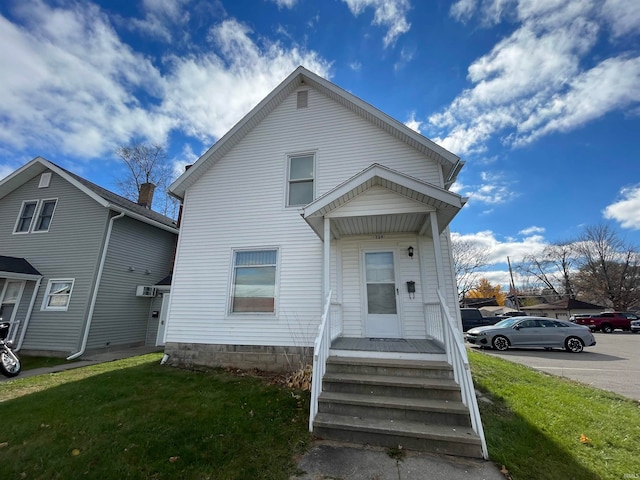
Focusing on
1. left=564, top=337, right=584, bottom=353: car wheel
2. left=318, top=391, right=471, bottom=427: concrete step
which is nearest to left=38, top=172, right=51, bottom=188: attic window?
left=318, top=391, right=471, bottom=427: concrete step

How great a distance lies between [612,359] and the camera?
994 centimetres

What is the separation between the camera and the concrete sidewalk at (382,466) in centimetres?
265

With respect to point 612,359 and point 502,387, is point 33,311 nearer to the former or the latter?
point 502,387

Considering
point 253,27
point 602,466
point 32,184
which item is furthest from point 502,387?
point 32,184

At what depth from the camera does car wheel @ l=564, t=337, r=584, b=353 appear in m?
11.1

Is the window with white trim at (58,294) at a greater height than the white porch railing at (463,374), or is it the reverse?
the window with white trim at (58,294)

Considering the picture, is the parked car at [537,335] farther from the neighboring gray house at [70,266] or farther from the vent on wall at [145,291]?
the vent on wall at [145,291]

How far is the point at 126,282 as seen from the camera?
10.7 meters

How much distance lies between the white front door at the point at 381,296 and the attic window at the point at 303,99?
5121 mm

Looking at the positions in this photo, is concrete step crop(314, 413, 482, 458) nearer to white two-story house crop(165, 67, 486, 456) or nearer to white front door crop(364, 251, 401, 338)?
white two-story house crop(165, 67, 486, 456)

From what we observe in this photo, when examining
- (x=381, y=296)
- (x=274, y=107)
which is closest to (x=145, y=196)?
(x=274, y=107)

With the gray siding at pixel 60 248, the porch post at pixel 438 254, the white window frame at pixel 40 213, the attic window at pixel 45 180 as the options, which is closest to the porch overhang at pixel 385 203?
the porch post at pixel 438 254

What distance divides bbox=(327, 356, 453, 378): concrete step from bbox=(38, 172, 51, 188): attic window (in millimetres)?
14263

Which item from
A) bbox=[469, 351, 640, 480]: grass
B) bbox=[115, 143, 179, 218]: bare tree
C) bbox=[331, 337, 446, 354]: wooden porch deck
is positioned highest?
bbox=[115, 143, 179, 218]: bare tree
